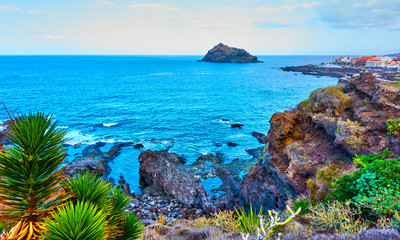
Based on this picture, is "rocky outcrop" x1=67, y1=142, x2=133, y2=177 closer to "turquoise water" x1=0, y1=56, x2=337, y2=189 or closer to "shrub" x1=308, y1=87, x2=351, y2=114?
"turquoise water" x1=0, y1=56, x2=337, y2=189

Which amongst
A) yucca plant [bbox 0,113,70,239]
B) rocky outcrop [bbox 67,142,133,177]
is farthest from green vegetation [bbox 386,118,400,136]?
rocky outcrop [bbox 67,142,133,177]

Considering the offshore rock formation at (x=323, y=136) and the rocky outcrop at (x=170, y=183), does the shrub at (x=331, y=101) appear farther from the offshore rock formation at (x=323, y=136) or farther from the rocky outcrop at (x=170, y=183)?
the rocky outcrop at (x=170, y=183)

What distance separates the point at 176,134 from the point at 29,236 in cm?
3659

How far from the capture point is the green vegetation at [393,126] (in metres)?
14.1

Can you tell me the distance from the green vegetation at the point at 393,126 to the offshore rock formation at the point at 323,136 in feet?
0.98

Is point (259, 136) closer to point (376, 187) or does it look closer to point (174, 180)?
point (174, 180)

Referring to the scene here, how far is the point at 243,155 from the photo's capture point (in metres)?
34.5

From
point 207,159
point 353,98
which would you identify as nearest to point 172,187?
point 207,159

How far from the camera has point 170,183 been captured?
1013 inches

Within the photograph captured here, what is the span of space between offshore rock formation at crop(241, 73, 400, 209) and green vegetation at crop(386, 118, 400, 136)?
0.98 ft

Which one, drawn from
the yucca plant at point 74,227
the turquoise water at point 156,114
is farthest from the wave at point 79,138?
the yucca plant at point 74,227

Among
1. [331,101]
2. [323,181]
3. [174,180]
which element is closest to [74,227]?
[323,181]

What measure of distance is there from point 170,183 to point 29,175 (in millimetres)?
21084

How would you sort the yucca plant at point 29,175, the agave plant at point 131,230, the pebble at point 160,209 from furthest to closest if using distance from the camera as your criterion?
the pebble at point 160,209 < the agave plant at point 131,230 < the yucca plant at point 29,175
